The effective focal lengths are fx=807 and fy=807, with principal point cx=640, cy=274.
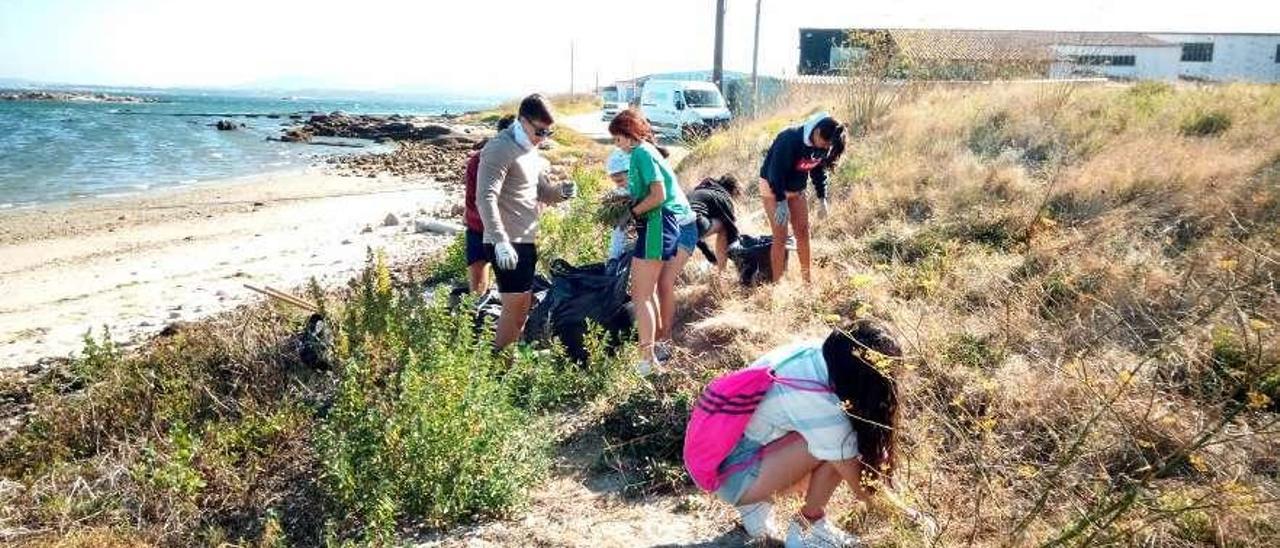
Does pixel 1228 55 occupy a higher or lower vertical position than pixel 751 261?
higher

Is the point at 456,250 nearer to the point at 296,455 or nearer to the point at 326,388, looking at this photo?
the point at 326,388

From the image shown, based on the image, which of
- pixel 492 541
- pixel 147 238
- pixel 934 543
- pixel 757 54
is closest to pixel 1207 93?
pixel 934 543

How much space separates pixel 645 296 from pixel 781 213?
1.46m

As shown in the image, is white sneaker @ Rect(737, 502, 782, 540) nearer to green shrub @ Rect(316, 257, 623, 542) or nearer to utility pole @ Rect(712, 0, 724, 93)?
green shrub @ Rect(316, 257, 623, 542)

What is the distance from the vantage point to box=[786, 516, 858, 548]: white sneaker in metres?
2.75

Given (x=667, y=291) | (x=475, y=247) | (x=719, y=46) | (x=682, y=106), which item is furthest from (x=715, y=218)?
(x=719, y=46)

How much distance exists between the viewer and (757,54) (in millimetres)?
24984

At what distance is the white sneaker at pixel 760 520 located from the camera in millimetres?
2914

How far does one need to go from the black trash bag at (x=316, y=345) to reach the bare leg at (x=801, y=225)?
10.2 ft

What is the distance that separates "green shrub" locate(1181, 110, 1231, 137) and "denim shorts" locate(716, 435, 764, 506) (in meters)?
6.69

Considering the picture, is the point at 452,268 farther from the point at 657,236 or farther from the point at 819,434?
the point at 819,434

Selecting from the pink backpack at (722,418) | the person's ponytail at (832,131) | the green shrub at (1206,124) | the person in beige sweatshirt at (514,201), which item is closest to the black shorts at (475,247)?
the person in beige sweatshirt at (514,201)

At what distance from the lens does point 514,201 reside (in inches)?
188

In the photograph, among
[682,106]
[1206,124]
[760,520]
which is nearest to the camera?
[760,520]
